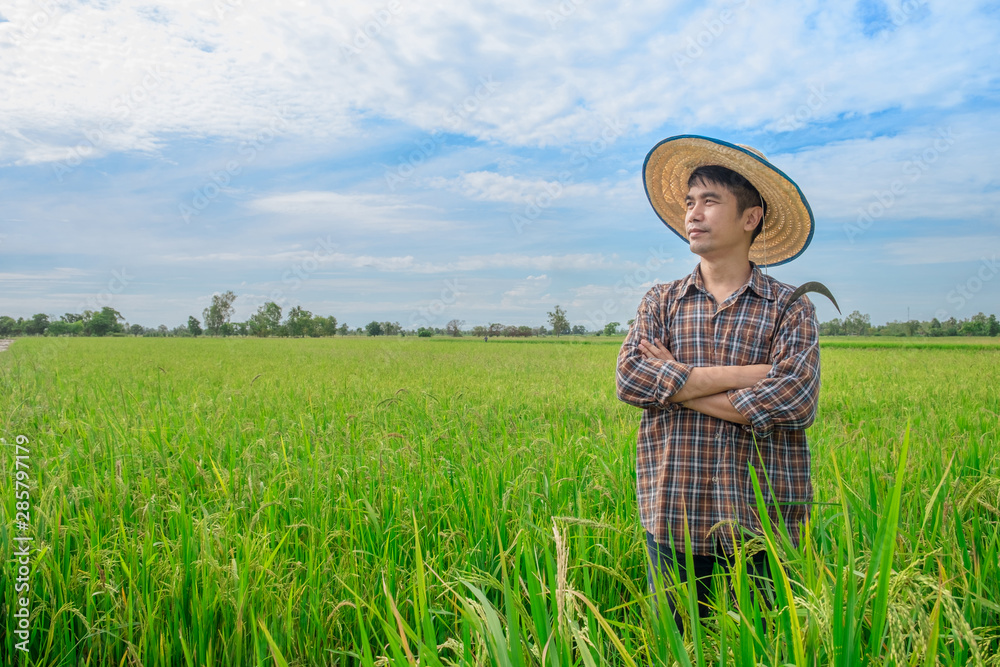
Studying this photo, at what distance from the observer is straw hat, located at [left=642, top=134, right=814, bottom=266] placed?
7.82 feet

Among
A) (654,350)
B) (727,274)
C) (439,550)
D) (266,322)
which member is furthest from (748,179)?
(266,322)

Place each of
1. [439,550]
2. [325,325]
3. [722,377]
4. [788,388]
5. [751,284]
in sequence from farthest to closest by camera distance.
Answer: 1. [325,325]
2. [439,550]
3. [751,284]
4. [722,377]
5. [788,388]

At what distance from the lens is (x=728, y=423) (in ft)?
7.61

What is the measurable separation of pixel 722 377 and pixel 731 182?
836 millimetres

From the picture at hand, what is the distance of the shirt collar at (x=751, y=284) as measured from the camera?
237cm

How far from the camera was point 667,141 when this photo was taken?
2.64 meters

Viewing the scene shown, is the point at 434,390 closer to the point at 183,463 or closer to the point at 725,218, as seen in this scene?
the point at 183,463

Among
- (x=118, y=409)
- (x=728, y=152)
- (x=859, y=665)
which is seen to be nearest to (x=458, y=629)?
(x=859, y=665)

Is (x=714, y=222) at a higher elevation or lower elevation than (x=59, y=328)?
lower

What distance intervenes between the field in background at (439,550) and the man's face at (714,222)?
95 cm

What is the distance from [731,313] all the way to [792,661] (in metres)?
1.44

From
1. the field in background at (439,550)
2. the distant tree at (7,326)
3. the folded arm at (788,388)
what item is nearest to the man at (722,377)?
the folded arm at (788,388)

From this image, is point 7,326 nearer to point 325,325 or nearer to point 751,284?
point 325,325

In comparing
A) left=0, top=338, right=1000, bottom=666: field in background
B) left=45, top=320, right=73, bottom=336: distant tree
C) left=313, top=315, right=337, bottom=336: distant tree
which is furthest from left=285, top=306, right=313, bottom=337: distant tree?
left=0, top=338, right=1000, bottom=666: field in background
